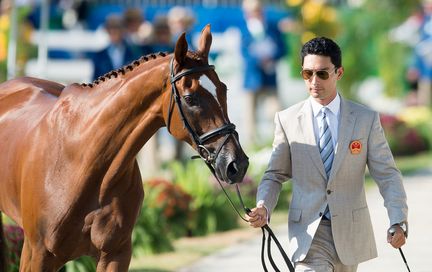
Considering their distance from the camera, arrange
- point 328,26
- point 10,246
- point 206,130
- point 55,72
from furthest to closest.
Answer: point 55,72
point 328,26
point 10,246
point 206,130

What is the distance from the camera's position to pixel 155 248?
→ 9719 mm

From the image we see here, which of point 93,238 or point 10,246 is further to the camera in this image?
point 10,246

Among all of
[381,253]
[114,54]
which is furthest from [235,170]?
[114,54]

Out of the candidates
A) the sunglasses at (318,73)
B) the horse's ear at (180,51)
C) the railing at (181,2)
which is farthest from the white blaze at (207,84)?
the railing at (181,2)

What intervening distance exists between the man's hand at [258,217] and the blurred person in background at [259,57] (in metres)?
9.96

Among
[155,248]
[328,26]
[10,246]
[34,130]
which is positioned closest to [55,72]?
[328,26]

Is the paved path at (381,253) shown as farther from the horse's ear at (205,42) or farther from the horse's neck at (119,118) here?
the horse's ear at (205,42)

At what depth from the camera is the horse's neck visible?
221 inches

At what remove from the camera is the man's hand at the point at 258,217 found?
17.3 ft

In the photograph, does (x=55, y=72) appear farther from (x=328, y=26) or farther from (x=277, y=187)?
(x=277, y=187)

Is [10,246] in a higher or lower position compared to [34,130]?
lower

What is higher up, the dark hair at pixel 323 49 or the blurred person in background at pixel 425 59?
the dark hair at pixel 323 49

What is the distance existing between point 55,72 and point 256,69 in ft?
21.5

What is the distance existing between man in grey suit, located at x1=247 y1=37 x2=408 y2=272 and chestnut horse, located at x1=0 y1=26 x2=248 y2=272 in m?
0.49
